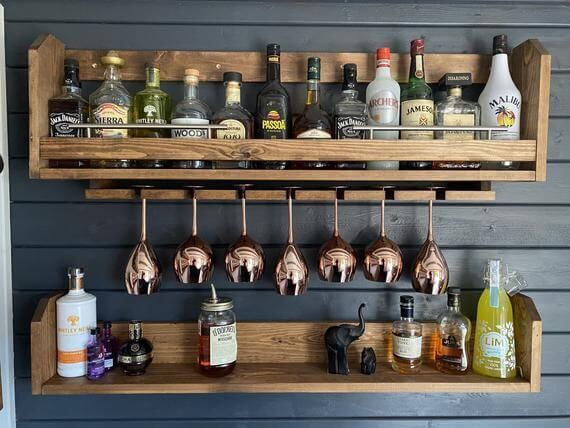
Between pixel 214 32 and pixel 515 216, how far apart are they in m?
0.86

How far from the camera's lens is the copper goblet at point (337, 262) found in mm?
1035

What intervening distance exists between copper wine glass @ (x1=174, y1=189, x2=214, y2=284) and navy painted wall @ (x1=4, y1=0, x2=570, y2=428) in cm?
8

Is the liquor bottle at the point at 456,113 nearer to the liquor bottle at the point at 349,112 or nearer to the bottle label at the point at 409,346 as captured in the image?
the liquor bottle at the point at 349,112

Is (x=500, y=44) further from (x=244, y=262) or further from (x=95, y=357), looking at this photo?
(x=95, y=357)

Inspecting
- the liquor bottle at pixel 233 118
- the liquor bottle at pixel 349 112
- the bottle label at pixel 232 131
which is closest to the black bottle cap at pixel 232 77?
the liquor bottle at pixel 233 118

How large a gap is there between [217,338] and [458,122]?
0.70m

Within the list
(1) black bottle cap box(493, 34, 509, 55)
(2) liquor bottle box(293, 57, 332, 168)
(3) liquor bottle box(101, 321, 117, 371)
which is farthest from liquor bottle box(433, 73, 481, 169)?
(3) liquor bottle box(101, 321, 117, 371)

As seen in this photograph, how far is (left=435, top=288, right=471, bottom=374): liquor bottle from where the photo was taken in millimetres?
1049

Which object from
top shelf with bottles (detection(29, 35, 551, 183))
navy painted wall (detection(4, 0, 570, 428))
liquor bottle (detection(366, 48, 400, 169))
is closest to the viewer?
top shelf with bottles (detection(29, 35, 551, 183))

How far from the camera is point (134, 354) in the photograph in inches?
40.9

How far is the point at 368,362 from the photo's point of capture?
1048 mm

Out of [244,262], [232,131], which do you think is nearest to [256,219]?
[244,262]

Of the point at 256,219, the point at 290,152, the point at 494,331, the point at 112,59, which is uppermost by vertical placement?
the point at 112,59

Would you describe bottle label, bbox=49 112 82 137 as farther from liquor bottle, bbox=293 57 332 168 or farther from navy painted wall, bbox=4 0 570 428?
liquor bottle, bbox=293 57 332 168
